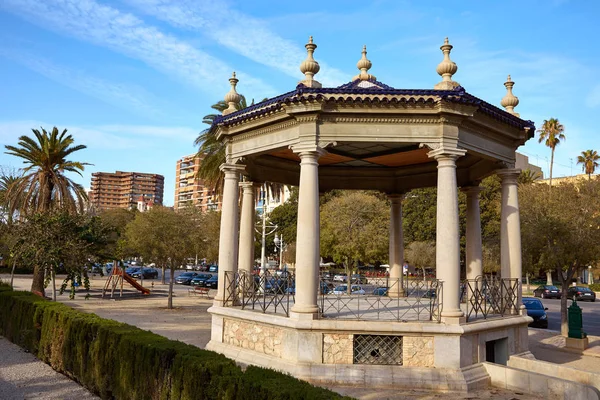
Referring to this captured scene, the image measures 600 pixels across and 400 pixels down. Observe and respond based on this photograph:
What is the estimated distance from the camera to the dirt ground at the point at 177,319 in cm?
998

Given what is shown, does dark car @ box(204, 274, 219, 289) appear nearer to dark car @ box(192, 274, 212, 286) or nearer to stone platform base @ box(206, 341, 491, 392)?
dark car @ box(192, 274, 212, 286)

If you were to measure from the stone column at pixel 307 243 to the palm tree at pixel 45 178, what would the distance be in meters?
20.1

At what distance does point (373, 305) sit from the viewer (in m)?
15.0

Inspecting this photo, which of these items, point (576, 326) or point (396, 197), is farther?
point (396, 197)

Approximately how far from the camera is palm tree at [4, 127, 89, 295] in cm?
2731

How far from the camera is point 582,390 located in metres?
8.77

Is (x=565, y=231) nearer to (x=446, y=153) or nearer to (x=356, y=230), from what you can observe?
(x=446, y=153)

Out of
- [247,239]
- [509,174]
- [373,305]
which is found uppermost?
[509,174]

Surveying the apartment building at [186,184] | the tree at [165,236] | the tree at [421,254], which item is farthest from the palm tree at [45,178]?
the apartment building at [186,184]

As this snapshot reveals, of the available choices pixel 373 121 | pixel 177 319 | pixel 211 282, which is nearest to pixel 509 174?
pixel 373 121

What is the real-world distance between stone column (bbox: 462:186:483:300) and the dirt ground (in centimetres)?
596

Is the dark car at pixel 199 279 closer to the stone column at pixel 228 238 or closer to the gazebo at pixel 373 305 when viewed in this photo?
the gazebo at pixel 373 305

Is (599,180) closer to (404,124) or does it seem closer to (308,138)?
(404,124)

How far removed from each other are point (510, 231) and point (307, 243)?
261 inches
